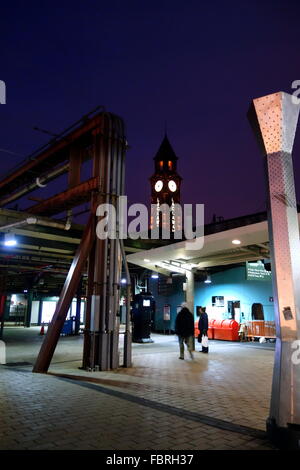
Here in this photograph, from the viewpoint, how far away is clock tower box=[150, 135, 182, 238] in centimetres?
7981

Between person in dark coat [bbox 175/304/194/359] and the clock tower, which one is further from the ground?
the clock tower

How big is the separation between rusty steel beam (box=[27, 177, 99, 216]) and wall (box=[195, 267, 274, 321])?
12.3 meters

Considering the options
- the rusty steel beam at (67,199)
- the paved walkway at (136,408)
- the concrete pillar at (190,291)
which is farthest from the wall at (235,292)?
the rusty steel beam at (67,199)

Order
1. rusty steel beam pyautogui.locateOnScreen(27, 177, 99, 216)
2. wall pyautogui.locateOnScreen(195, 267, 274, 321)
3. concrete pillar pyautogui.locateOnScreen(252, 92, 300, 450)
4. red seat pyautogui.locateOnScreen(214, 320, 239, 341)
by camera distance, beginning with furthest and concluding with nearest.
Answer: wall pyautogui.locateOnScreen(195, 267, 274, 321) < red seat pyautogui.locateOnScreen(214, 320, 239, 341) < rusty steel beam pyautogui.locateOnScreen(27, 177, 99, 216) < concrete pillar pyautogui.locateOnScreen(252, 92, 300, 450)

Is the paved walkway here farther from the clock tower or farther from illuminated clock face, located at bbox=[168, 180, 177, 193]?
illuminated clock face, located at bbox=[168, 180, 177, 193]

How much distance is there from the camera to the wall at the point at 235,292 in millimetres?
19781

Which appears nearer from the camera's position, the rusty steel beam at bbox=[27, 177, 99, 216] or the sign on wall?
the rusty steel beam at bbox=[27, 177, 99, 216]

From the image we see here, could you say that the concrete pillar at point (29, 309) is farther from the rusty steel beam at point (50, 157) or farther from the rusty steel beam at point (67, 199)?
the rusty steel beam at point (67, 199)

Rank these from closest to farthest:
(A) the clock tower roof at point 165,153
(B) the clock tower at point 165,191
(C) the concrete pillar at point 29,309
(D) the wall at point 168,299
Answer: (D) the wall at point 168,299 < (C) the concrete pillar at point 29,309 < (B) the clock tower at point 165,191 < (A) the clock tower roof at point 165,153

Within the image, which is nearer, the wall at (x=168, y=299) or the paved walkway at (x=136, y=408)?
the paved walkway at (x=136, y=408)

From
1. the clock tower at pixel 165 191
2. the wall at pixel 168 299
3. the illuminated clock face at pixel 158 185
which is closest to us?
the wall at pixel 168 299

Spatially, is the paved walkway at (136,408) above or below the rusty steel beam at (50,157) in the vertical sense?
below

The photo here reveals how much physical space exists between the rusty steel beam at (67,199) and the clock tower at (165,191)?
216ft

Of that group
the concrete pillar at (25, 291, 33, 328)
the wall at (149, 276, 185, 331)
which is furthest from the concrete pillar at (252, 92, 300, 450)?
the concrete pillar at (25, 291, 33, 328)
